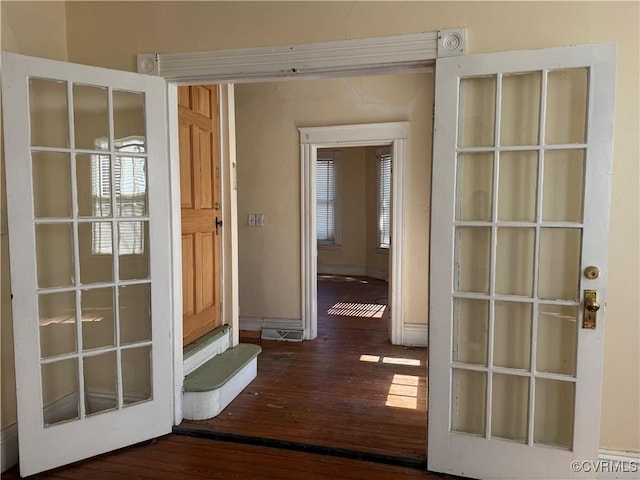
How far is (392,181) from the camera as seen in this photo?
162 inches

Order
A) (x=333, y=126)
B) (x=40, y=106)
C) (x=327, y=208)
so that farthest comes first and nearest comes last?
(x=327, y=208), (x=333, y=126), (x=40, y=106)

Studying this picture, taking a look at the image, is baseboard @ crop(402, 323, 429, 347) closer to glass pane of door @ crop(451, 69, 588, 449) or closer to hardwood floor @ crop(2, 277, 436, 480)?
hardwood floor @ crop(2, 277, 436, 480)

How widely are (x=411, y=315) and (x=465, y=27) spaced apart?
9.09ft

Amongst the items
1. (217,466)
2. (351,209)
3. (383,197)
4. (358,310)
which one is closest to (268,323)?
(358,310)

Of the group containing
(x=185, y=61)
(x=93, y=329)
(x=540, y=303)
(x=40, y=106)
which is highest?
(x=185, y=61)

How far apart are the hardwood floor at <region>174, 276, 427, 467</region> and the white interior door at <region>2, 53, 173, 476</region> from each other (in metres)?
0.50

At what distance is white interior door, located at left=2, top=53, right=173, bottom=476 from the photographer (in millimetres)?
2092

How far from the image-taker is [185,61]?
2328mm

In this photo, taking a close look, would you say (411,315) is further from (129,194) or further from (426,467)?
(129,194)

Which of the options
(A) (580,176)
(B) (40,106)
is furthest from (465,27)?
(B) (40,106)

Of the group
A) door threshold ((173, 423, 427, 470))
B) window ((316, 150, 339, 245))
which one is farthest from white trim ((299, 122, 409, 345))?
window ((316, 150, 339, 245))

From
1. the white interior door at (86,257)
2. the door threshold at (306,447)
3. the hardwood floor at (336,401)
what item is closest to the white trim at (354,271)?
the hardwood floor at (336,401)

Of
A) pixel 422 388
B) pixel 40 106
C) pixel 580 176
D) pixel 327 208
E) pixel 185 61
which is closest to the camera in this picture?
pixel 580 176

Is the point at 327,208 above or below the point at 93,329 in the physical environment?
above
